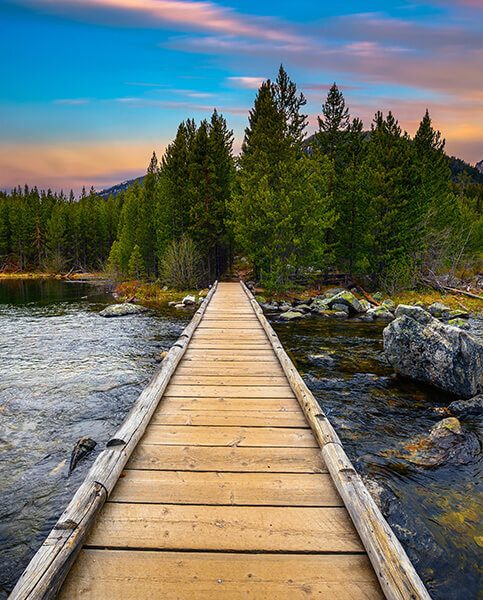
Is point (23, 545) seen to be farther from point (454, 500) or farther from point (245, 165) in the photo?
point (245, 165)

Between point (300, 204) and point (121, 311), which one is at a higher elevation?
point (300, 204)

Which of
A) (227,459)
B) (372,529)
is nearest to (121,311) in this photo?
(227,459)

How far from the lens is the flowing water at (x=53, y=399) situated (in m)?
5.41

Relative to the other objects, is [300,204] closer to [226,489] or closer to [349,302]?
[349,302]

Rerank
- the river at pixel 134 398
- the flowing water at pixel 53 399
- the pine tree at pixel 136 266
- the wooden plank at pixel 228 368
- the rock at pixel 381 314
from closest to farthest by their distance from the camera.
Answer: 1. the river at pixel 134 398
2. the flowing water at pixel 53 399
3. the wooden plank at pixel 228 368
4. the rock at pixel 381 314
5. the pine tree at pixel 136 266

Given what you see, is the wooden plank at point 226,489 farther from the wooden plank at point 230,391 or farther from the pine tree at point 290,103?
the pine tree at point 290,103

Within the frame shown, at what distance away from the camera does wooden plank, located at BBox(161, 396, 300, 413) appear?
5223 millimetres

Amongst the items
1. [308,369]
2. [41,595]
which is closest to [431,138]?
[308,369]

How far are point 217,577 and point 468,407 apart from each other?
767cm

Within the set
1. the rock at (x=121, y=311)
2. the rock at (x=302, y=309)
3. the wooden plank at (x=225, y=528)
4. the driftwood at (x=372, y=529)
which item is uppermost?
the driftwood at (x=372, y=529)

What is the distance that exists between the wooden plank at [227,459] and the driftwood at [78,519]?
200 millimetres

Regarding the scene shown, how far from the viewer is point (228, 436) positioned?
14.5 feet

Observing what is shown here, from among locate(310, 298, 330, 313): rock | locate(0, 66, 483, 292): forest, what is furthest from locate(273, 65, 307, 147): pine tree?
locate(310, 298, 330, 313): rock

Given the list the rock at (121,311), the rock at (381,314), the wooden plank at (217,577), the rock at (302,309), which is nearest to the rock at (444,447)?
the wooden plank at (217,577)
